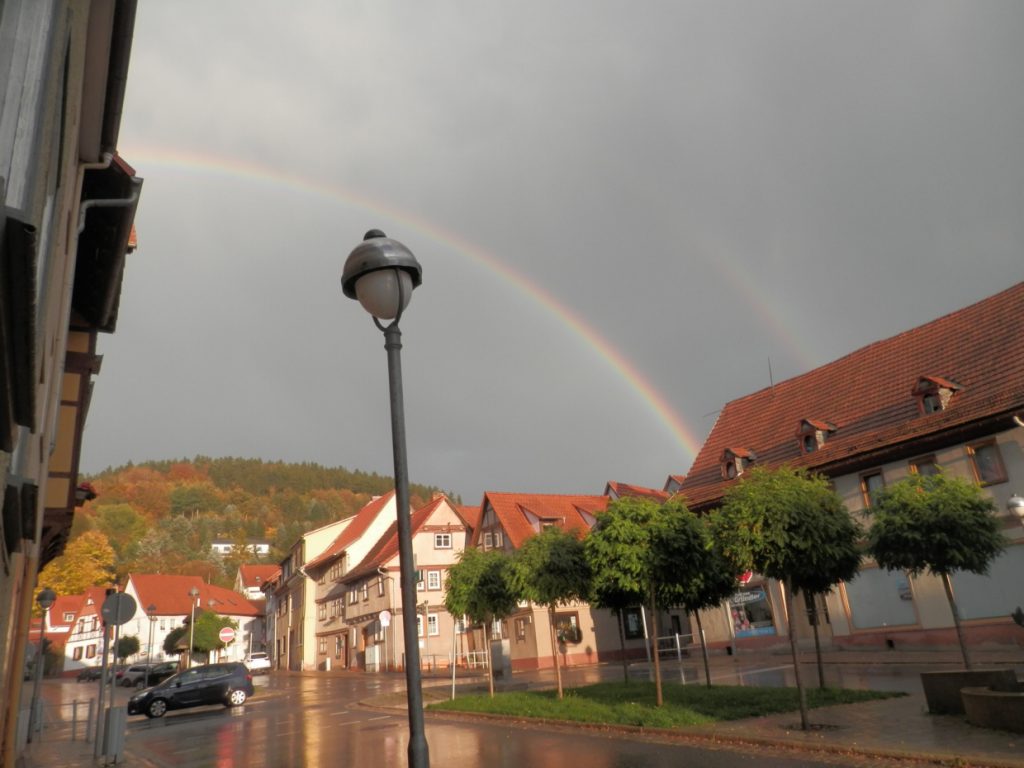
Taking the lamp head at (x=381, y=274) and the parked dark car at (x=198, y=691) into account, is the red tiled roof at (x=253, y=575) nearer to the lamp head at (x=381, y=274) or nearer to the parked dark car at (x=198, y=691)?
the parked dark car at (x=198, y=691)

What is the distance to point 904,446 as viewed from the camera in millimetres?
26719

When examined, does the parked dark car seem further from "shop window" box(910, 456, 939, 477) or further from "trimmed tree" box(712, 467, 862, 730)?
"shop window" box(910, 456, 939, 477)

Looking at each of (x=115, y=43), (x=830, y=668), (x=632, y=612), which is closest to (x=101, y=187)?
(x=115, y=43)

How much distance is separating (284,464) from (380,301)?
560 ft

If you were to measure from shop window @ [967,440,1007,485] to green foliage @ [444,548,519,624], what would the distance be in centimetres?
1567

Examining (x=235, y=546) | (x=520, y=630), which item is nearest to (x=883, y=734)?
(x=520, y=630)

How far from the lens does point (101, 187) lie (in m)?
11.7

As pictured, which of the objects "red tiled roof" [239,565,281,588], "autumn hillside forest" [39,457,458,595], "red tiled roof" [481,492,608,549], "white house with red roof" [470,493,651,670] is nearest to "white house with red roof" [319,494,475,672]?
→ "red tiled roof" [481,492,608,549]

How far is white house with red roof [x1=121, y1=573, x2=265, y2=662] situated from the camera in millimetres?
83688

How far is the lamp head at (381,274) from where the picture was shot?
5.23 meters

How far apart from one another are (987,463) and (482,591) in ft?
55.7

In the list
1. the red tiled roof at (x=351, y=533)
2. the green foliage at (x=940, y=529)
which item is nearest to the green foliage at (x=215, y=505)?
the red tiled roof at (x=351, y=533)

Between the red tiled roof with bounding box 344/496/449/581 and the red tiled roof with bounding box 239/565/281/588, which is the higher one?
the red tiled roof with bounding box 239/565/281/588

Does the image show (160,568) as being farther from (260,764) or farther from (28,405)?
(28,405)
